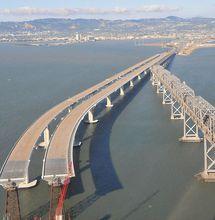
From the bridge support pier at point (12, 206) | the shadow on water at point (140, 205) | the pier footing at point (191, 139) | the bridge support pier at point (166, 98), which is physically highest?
the bridge support pier at point (166, 98)

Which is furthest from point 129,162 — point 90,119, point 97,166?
point 90,119

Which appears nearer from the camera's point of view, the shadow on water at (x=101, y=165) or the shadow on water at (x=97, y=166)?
the shadow on water at (x=97, y=166)

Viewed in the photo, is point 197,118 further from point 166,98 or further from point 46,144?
point 166,98

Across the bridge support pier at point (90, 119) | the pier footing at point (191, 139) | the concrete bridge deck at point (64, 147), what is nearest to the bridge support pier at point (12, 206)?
the concrete bridge deck at point (64, 147)

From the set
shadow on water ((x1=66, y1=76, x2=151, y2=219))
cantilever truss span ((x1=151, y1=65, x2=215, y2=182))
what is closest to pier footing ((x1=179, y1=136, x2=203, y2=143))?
cantilever truss span ((x1=151, y1=65, x2=215, y2=182))

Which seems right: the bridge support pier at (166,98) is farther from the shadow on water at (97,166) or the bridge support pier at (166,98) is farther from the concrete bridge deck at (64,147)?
the concrete bridge deck at (64,147)

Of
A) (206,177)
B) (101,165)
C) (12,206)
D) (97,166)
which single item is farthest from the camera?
(101,165)


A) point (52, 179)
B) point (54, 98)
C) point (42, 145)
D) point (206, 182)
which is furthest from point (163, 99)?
point (52, 179)

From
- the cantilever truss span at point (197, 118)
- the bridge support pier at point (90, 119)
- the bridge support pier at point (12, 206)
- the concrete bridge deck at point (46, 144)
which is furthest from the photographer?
the bridge support pier at point (90, 119)

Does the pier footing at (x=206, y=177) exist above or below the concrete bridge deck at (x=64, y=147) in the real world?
below
